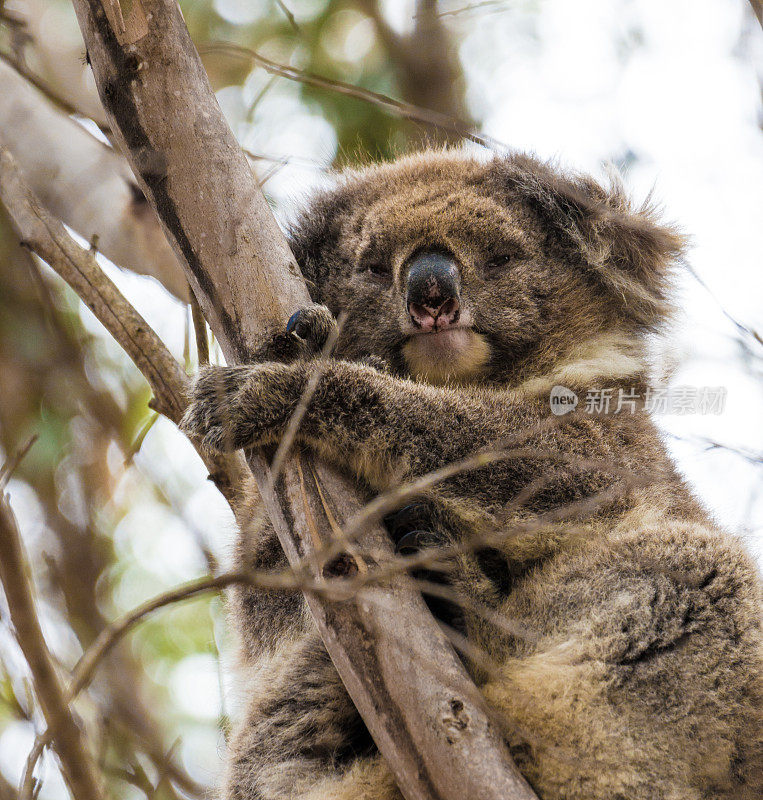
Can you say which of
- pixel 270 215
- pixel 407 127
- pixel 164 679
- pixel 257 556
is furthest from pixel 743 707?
pixel 407 127

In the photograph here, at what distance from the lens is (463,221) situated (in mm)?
2924

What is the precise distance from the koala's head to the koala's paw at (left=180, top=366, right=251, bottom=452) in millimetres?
605

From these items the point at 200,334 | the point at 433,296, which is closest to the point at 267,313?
the point at 433,296

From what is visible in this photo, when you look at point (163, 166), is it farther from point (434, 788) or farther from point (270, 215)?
point (434, 788)

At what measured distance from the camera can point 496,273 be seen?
2.89 meters

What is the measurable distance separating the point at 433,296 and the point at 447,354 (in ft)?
0.63

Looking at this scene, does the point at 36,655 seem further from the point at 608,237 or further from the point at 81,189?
the point at 81,189

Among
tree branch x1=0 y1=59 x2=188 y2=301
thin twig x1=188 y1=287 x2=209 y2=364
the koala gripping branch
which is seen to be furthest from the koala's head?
tree branch x1=0 y1=59 x2=188 y2=301

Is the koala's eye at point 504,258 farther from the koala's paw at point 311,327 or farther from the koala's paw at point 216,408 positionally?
the koala's paw at point 216,408

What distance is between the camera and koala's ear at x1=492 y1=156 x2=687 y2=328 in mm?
3000

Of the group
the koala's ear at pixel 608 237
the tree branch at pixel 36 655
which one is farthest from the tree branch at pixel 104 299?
the koala's ear at pixel 608 237

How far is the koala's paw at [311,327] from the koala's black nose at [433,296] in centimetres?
47

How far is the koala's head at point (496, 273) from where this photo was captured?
2777mm

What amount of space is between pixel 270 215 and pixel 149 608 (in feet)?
3.95
